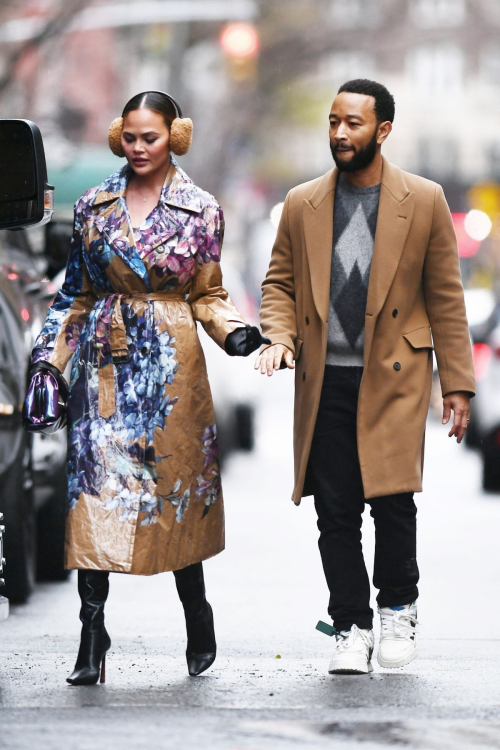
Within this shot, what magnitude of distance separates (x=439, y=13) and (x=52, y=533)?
79764mm

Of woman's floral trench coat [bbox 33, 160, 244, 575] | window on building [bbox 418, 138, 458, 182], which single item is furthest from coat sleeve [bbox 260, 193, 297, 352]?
window on building [bbox 418, 138, 458, 182]

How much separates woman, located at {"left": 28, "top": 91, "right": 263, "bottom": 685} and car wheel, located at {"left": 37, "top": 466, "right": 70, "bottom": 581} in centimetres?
274

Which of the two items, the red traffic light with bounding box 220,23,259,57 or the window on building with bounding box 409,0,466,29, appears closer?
the red traffic light with bounding box 220,23,259,57

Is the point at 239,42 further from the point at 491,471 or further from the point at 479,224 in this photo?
the point at 479,224

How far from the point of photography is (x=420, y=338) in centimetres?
586

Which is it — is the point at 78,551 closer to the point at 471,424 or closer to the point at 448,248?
the point at 448,248

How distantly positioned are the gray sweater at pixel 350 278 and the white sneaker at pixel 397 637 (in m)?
0.86

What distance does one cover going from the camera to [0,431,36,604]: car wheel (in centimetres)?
732

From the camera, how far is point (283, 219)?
19.8 feet

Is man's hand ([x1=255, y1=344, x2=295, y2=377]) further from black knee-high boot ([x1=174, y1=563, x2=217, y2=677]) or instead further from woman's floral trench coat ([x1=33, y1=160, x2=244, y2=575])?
black knee-high boot ([x1=174, y1=563, x2=217, y2=677])

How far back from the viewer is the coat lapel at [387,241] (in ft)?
18.9

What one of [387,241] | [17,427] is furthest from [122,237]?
[17,427]

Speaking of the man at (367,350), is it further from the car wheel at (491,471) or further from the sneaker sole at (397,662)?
the car wheel at (491,471)

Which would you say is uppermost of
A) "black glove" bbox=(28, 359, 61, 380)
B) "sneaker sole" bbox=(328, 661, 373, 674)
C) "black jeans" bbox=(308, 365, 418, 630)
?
"black glove" bbox=(28, 359, 61, 380)
